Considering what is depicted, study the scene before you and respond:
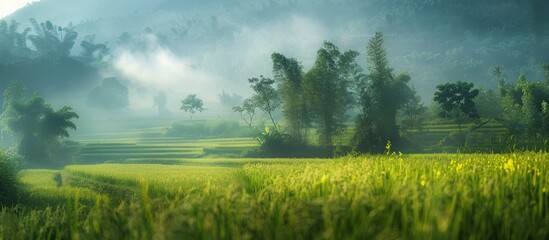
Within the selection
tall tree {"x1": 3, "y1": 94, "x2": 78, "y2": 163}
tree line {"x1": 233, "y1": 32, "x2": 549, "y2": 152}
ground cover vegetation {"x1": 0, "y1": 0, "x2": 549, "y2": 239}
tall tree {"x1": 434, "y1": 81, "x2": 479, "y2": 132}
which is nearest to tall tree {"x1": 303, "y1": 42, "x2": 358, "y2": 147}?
tree line {"x1": 233, "y1": 32, "x2": 549, "y2": 152}

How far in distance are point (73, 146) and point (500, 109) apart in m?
66.5

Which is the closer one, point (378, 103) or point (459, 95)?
point (378, 103)

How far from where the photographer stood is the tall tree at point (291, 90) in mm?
54781

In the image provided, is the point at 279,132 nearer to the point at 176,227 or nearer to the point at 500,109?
the point at 500,109

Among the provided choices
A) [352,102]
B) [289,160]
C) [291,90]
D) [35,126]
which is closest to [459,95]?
[352,102]

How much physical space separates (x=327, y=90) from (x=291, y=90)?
452 centimetres

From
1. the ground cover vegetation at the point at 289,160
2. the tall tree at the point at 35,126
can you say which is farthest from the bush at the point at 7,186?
the tall tree at the point at 35,126

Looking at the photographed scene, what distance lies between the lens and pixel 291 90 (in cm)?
5606

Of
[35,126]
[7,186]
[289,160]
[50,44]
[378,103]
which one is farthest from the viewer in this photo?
[50,44]

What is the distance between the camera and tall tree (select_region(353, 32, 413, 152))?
49.4m

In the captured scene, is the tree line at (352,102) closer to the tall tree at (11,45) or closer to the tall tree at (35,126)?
the tall tree at (35,126)

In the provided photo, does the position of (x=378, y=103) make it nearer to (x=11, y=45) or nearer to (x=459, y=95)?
(x=459, y=95)

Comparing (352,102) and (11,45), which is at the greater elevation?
(11,45)

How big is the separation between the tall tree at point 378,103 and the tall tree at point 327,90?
8.87 ft
